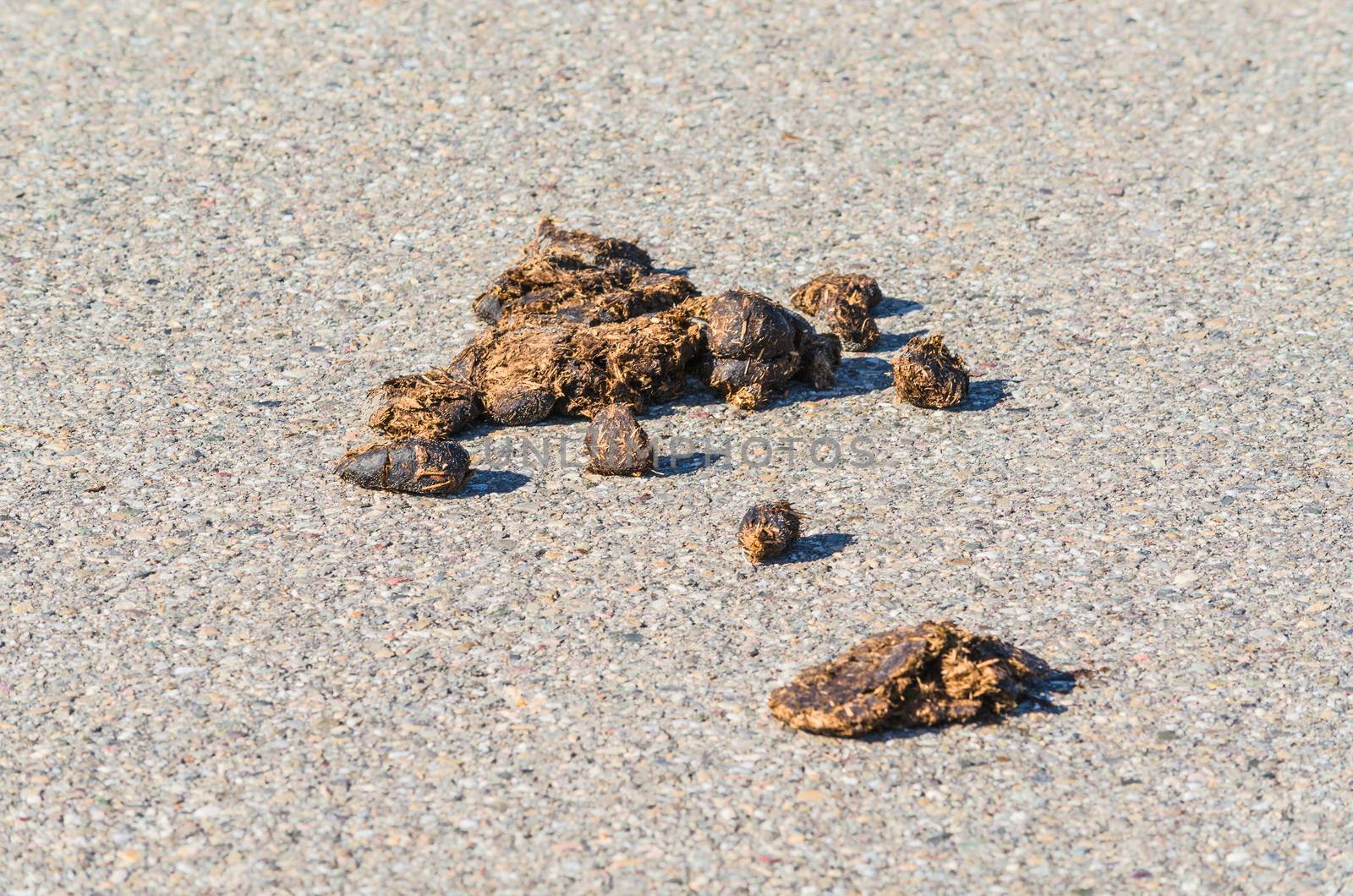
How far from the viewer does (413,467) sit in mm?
5371

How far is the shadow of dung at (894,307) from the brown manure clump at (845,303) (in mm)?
38

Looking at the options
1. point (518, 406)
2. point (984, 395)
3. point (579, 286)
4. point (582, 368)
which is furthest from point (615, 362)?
point (984, 395)

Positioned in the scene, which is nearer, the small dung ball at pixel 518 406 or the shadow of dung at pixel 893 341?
the small dung ball at pixel 518 406

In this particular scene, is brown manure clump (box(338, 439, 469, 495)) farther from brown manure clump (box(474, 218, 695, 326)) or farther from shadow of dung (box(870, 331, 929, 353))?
shadow of dung (box(870, 331, 929, 353))

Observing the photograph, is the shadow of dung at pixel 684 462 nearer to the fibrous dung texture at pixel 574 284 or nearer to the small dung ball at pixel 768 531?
the small dung ball at pixel 768 531

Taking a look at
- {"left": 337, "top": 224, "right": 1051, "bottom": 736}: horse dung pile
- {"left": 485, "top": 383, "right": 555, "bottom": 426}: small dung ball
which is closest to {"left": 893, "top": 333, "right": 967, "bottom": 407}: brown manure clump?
{"left": 337, "top": 224, "right": 1051, "bottom": 736}: horse dung pile

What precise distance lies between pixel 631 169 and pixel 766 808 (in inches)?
197

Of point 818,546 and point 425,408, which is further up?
point 425,408

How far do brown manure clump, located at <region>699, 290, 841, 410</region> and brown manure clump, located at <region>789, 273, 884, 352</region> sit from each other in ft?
1.53

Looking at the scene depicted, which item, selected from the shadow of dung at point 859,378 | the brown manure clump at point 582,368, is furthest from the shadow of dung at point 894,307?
the brown manure clump at point 582,368

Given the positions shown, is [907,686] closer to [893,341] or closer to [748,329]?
[748,329]

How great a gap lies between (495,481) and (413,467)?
0.33 m

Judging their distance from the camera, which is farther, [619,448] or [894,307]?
[894,307]

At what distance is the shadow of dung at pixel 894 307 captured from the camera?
271 inches
